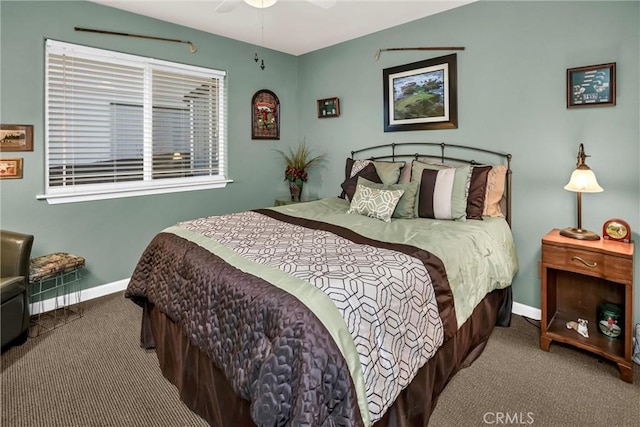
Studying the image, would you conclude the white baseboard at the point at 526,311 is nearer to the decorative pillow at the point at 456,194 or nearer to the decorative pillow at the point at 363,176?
the decorative pillow at the point at 456,194

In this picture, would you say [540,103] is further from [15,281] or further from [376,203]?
[15,281]

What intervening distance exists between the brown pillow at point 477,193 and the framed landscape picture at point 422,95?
71 cm

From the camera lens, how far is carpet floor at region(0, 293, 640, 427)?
1859mm

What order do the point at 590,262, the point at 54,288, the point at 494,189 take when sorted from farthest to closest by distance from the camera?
the point at 54,288
the point at 494,189
the point at 590,262

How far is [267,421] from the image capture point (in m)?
1.26

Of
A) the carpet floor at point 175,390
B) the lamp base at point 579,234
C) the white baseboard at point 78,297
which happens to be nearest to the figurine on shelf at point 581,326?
the carpet floor at point 175,390

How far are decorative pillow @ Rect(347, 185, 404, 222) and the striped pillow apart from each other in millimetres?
208

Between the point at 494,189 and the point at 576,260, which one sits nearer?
the point at 576,260

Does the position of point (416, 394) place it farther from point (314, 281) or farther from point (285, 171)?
point (285, 171)

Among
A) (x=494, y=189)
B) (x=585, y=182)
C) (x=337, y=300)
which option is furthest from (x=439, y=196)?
(x=337, y=300)

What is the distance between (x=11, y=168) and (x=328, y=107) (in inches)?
125

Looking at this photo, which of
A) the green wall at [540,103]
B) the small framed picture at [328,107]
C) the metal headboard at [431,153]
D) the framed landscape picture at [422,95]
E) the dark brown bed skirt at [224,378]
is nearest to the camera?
the dark brown bed skirt at [224,378]

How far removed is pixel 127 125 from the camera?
3.54 m

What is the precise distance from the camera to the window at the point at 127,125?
10.3 feet
